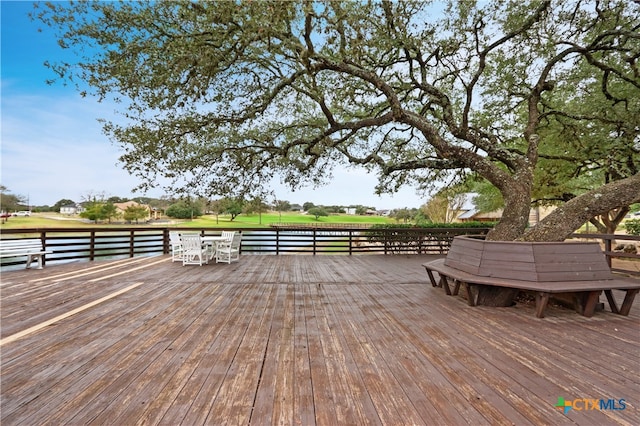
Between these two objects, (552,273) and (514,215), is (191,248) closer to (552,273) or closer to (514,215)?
(514,215)

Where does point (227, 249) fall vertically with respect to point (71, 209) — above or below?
below

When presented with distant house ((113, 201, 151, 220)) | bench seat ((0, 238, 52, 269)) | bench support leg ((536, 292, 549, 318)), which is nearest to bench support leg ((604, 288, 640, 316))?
bench support leg ((536, 292, 549, 318))

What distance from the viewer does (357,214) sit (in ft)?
81.8

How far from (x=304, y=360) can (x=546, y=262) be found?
2958 millimetres

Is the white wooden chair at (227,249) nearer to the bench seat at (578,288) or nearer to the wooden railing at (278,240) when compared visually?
the wooden railing at (278,240)

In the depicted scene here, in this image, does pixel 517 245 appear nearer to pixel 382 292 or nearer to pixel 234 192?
pixel 382 292

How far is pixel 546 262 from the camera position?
3.21 metres

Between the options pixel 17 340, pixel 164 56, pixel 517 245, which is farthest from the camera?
pixel 164 56

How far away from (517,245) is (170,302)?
442cm

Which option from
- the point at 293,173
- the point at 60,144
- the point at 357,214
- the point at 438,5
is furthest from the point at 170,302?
the point at 357,214

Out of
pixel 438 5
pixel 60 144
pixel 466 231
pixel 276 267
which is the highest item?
pixel 438 5

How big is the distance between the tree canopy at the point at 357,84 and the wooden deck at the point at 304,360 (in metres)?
2.03

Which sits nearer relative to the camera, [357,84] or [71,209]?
[357,84]

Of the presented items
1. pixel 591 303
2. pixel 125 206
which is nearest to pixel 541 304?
pixel 591 303
